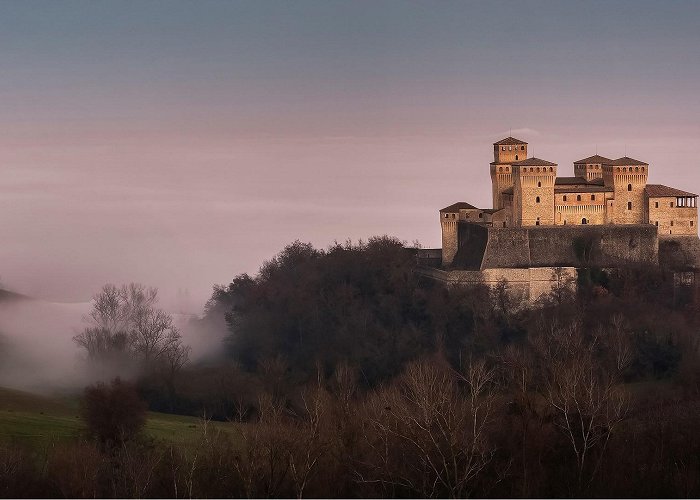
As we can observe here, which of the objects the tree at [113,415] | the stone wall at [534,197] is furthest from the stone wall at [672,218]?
the tree at [113,415]

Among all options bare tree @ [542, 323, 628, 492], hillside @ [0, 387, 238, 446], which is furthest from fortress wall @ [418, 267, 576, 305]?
bare tree @ [542, 323, 628, 492]

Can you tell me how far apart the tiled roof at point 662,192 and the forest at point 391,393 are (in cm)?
316

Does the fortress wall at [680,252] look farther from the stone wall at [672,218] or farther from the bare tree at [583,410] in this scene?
the bare tree at [583,410]

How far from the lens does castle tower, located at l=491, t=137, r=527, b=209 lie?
6022cm

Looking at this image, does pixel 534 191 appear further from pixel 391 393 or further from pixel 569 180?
pixel 391 393

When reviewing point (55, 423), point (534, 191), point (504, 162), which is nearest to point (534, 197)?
point (534, 191)

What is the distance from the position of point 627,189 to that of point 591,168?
8.08 feet

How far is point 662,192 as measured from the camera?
5984cm

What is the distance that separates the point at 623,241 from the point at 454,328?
6.90 metres

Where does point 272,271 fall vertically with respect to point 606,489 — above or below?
above

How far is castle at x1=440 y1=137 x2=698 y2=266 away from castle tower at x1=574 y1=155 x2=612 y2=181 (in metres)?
0.22

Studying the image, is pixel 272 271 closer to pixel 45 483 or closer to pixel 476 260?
pixel 476 260

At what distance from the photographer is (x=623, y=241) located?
191 ft

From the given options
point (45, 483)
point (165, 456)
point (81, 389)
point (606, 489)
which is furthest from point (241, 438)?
point (81, 389)
